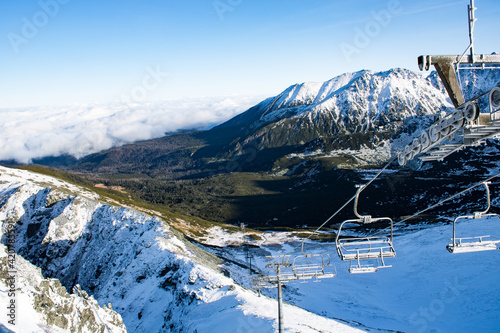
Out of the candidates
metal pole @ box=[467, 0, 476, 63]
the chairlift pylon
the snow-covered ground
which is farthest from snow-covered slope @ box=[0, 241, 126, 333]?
metal pole @ box=[467, 0, 476, 63]

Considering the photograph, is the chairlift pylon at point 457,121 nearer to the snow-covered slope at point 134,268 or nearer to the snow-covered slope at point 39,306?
the snow-covered slope at point 39,306

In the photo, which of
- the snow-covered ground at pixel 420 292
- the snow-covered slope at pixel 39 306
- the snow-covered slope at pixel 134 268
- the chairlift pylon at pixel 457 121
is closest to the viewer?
the chairlift pylon at pixel 457 121

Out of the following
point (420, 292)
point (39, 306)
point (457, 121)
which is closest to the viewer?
point (457, 121)

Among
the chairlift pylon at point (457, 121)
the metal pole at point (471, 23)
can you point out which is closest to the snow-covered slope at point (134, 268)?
the chairlift pylon at point (457, 121)

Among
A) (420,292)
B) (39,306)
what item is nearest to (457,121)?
(39,306)

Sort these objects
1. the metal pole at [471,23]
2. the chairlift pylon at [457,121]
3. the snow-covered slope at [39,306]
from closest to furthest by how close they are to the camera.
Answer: the chairlift pylon at [457,121] → the metal pole at [471,23] → the snow-covered slope at [39,306]

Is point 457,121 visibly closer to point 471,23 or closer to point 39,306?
point 471,23

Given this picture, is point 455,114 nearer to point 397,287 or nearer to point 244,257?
point 397,287

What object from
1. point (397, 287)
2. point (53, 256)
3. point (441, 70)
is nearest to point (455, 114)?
point (441, 70)
